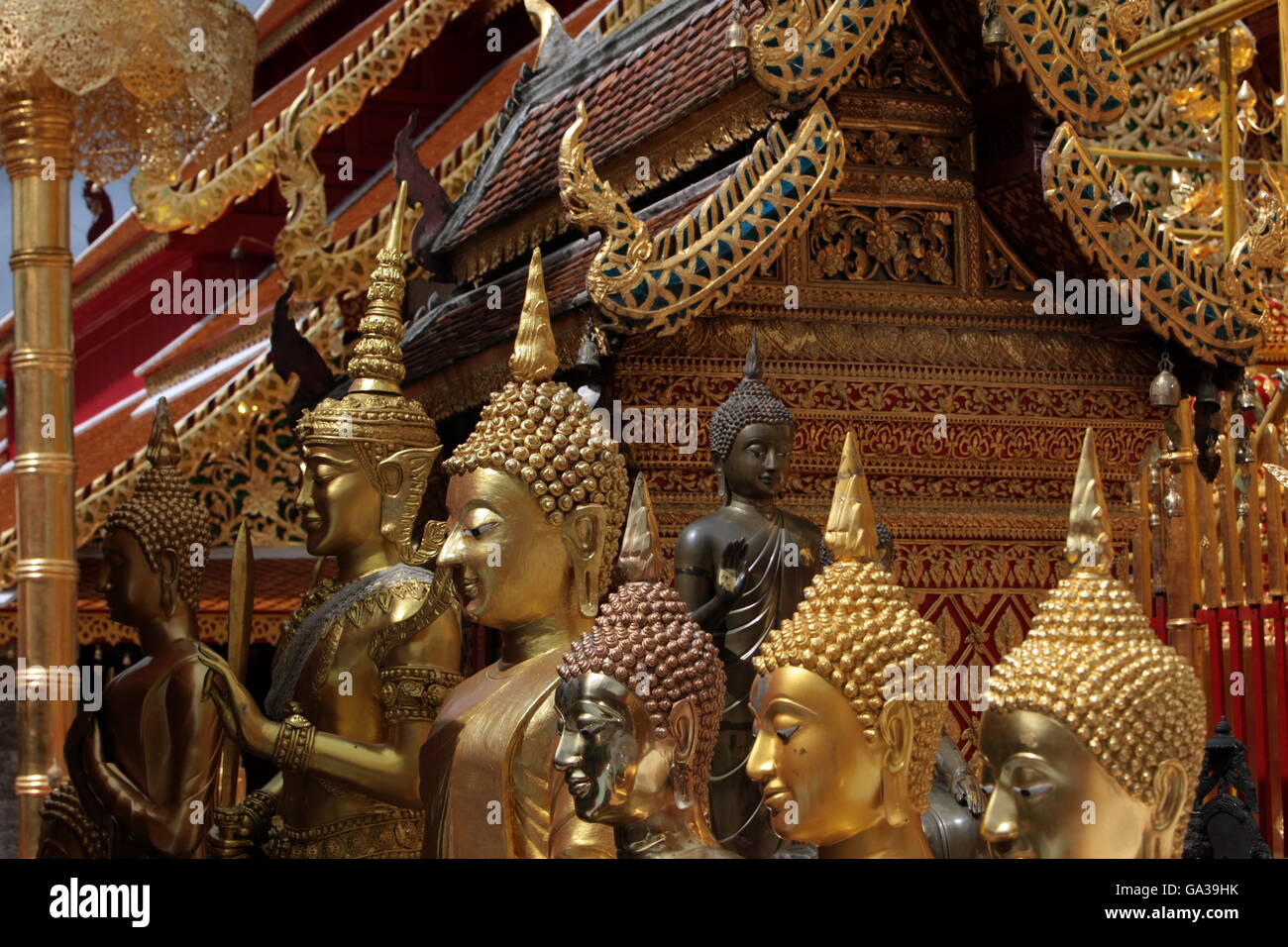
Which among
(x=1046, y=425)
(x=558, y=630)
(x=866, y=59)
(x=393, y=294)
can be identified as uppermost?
(x=866, y=59)

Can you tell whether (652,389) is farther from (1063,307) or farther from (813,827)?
(813,827)

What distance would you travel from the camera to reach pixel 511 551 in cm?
401

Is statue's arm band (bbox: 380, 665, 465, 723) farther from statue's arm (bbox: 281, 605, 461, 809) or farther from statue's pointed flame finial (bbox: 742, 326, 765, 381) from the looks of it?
statue's pointed flame finial (bbox: 742, 326, 765, 381)

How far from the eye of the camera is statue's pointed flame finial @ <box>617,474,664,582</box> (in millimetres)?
3543

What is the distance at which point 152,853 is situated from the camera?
194 inches

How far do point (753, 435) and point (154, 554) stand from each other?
1615 mm

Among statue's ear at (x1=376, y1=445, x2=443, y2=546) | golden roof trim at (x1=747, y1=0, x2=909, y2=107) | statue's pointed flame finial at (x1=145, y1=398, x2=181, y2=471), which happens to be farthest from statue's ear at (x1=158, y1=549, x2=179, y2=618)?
golden roof trim at (x1=747, y1=0, x2=909, y2=107)

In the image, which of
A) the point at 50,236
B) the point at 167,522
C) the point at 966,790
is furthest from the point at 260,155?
the point at 966,790

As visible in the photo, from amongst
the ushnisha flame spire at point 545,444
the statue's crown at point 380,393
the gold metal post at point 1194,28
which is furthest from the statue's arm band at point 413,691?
the gold metal post at point 1194,28

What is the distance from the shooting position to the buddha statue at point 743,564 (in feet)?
14.1

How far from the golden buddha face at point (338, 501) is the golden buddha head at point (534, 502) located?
74 centimetres

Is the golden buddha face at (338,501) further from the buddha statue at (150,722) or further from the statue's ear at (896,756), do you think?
the statue's ear at (896,756)
